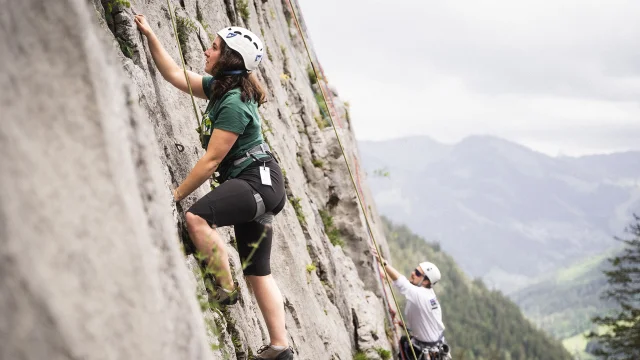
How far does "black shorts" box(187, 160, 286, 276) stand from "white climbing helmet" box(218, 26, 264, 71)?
3.35 feet

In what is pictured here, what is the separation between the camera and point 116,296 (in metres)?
2.28

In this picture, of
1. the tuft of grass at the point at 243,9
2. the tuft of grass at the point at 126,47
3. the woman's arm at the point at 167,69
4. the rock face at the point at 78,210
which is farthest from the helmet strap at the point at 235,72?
the tuft of grass at the point at 243,9

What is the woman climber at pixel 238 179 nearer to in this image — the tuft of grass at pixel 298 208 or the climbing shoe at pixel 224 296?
the climbing shoe at pixel 224 296

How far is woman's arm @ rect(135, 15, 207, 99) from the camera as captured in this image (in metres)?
6.33

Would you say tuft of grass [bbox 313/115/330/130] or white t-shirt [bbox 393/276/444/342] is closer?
white t-shirt [bbox 393/276/444/342]

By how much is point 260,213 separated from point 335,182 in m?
8.94

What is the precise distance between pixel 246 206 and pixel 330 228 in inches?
335

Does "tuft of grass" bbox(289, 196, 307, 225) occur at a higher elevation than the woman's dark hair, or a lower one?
lower

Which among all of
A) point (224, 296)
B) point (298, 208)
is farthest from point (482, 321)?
point (224, 296)

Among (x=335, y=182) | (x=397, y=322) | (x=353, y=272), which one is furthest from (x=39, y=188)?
(x=397, y=322)

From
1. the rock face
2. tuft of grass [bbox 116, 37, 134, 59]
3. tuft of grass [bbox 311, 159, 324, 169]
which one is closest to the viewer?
the rock face

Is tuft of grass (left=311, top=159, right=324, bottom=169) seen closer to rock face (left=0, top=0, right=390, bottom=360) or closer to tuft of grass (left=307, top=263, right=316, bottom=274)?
tuft of grass (left=307, top=263, right=316, bottom=274)

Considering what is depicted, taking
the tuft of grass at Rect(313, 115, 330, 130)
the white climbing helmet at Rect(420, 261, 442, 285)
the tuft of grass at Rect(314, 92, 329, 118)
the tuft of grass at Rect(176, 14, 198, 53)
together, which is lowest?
the white climbing helmet at Rect(420, 261, 442, 285)

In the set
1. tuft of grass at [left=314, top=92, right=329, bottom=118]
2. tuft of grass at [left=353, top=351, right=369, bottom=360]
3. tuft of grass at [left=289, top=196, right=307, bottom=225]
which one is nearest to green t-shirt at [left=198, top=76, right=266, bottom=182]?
tuft of grass at [left=289, top=196, right=307, bottom=225]
